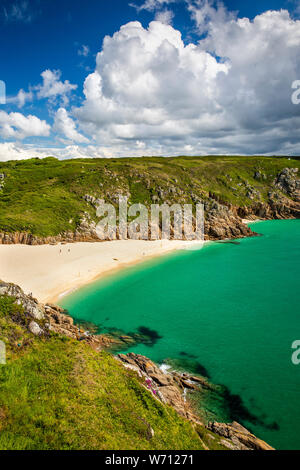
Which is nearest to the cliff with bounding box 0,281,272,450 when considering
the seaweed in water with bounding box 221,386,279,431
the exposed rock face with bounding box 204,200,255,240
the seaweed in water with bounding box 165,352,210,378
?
the seaweed in water with bounding box 221,386,279,431

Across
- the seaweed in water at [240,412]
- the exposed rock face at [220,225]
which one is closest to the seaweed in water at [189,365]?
the seaweed in water at [240,412]

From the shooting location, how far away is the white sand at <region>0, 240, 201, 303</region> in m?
39.5

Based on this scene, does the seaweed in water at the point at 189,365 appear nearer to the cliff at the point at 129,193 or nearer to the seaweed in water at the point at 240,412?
the seaweed in water at the point at 240,412

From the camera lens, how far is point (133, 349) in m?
25.8

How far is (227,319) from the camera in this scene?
3109 centimetres

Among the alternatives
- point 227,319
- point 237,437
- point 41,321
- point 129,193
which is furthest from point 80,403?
point 129,193

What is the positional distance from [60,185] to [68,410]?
3189 inches

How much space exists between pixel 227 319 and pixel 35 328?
23.4 metres

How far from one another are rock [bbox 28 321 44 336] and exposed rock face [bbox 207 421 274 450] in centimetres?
1389

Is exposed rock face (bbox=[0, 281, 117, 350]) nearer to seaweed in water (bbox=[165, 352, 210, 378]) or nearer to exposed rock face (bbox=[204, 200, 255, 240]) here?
seaweed in water (bbox=[165, 352, 210, 378])
